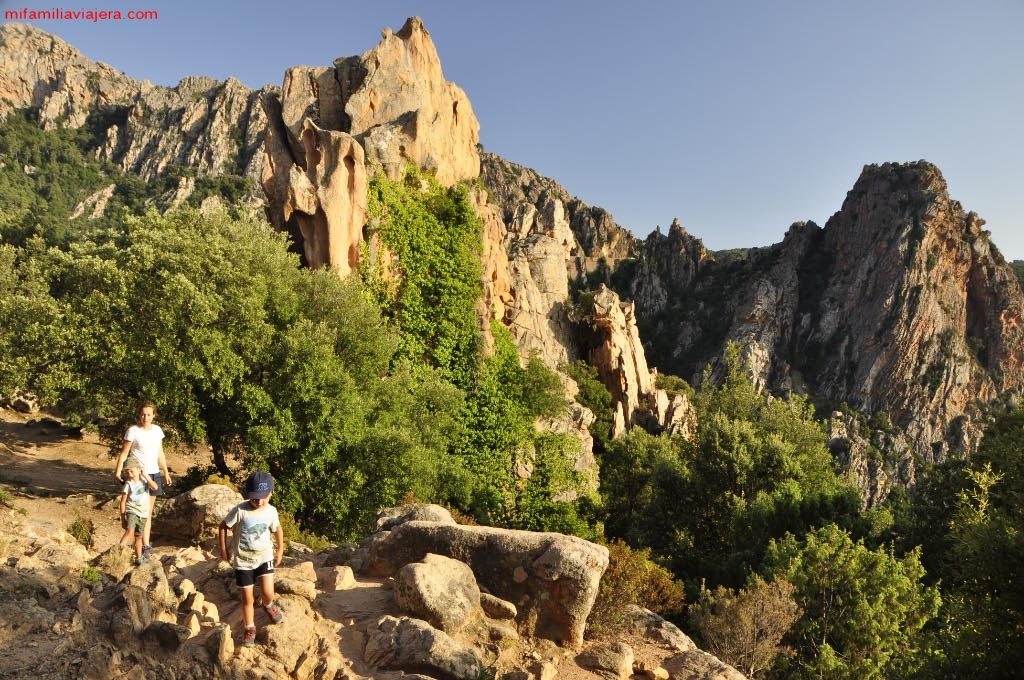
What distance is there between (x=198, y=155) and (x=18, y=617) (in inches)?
6508

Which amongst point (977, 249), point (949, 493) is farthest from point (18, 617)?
point (977, 249)

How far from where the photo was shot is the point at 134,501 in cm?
826

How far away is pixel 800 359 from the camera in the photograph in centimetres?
11331

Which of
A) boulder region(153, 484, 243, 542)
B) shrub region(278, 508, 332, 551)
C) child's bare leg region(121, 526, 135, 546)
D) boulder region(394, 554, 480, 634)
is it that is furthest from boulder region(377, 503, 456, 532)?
child's bare leg region(121, 526, 135, 546)

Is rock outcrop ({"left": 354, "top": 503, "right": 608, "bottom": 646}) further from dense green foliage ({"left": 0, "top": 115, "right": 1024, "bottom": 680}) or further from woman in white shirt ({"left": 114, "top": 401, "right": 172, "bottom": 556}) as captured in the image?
woman in white shirt ({"left": 114, "top": 401, "right": 172, "bottom": 556})

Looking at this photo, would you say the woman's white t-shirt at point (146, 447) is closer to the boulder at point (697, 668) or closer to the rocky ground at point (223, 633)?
the rocky ground at point (223, 633)

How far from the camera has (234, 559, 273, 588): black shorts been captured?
6301 mm

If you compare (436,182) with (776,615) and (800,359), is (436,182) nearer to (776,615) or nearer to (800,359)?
(776,615)

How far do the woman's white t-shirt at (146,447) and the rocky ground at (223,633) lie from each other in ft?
3.84

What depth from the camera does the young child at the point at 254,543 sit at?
20.9ft

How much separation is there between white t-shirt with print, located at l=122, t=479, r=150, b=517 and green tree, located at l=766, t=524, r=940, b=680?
527 inches

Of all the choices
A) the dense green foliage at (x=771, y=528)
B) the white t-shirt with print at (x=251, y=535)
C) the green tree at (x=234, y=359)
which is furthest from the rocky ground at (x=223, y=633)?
the dense green foliage at (x=771, y=528)

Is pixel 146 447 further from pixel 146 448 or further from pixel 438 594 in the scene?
pixel 438 594

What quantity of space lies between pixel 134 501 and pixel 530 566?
588 centimetres
